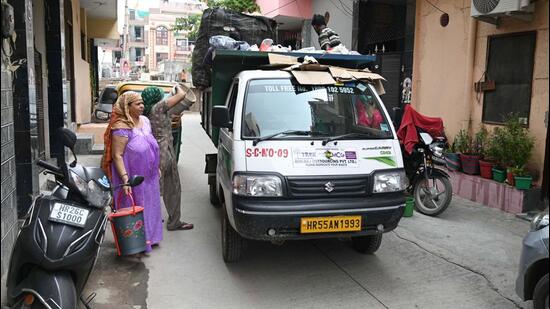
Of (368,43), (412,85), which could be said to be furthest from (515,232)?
(368,43)

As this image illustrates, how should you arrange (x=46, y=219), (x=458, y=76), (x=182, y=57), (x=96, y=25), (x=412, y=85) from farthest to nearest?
(x=182, y=57) < (x=96, y=25) < (x=412, y=85) < (x=458, y=76) < (x=46, y=219)

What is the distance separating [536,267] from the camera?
3.18 m

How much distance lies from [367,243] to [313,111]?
148 cm

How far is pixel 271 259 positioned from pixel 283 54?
222 centimetres

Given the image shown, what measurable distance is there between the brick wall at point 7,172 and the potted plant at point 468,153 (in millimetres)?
6163

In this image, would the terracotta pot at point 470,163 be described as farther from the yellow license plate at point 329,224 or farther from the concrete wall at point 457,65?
the yellow license plate at point 329,224

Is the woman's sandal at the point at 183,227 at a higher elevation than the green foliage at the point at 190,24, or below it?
below

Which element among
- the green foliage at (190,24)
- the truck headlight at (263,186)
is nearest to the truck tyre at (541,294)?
the truck headlight at (263,186)

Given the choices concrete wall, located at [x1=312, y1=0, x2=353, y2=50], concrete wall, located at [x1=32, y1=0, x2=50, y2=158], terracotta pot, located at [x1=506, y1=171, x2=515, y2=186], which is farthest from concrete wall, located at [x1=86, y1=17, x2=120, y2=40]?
terracotta pot, located at [x1=506, y1=171, x2=515, y2=186]

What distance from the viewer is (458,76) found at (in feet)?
27.1

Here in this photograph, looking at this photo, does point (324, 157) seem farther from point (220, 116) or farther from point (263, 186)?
point (220, 116)

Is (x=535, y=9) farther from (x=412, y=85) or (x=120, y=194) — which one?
(x=120, y=194)

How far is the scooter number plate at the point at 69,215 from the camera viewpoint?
2.96m

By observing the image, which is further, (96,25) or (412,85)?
(96,25)
